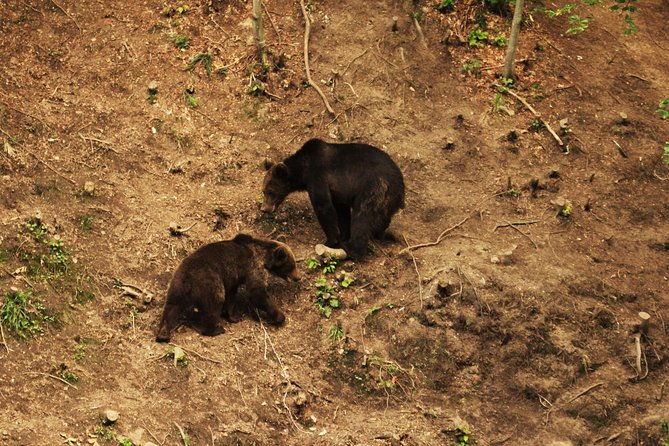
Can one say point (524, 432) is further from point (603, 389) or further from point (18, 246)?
point (18, 246)

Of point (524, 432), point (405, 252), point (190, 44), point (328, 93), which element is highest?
point (190, 44)

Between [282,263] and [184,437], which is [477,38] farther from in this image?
[184,437]

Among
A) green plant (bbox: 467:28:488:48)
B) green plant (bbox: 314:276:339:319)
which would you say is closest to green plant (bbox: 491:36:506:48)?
green plant (bbox: 467:28:488:48)

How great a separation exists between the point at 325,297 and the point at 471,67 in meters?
6.26

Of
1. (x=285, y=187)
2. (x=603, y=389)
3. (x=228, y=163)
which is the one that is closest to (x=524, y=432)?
(x=603, y=389)

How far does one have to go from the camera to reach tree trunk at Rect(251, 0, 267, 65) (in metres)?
14.6

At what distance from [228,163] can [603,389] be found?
22.6 feet

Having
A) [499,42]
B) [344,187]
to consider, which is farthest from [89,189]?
[499,42]

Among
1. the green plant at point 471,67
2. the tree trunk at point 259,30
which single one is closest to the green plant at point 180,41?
the tree trunk at point 259,30

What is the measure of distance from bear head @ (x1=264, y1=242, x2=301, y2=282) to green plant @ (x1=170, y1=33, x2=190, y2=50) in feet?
16.5

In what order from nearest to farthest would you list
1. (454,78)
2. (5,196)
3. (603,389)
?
(603,389) < (5,196) < (454,78)

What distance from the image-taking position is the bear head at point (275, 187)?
13016 mm

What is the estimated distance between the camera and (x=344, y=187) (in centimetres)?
1272

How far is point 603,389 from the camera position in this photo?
11.1 meters
